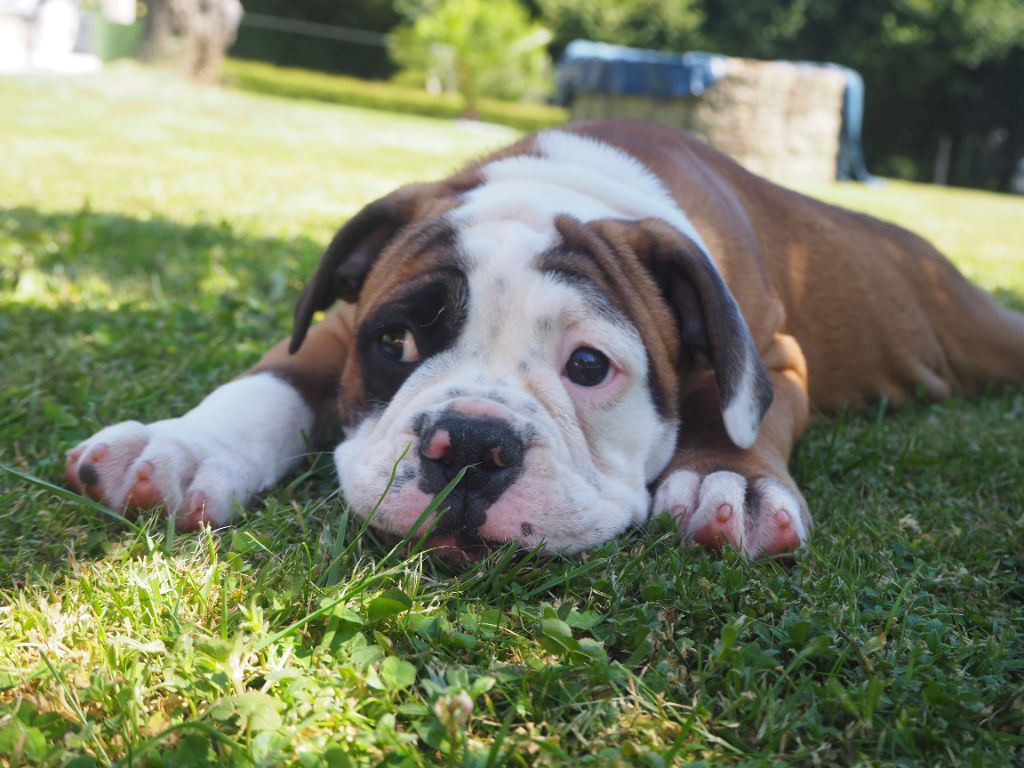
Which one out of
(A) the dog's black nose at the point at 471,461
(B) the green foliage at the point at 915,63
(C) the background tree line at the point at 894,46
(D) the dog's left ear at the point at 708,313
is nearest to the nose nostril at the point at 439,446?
(A) the dog's black nose at the point at 471,461

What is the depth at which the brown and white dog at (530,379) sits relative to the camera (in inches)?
90.7

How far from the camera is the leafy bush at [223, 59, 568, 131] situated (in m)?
26.1

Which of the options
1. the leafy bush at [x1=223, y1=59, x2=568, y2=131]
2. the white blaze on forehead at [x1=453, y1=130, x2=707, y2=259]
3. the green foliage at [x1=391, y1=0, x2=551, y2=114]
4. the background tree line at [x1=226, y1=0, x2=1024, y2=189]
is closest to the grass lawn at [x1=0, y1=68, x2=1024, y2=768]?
the white blaze on forehead at [x1=453, y1=130, x2=707, y2=259]

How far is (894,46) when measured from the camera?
30.0 meters

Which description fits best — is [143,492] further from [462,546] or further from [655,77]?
[655,77]

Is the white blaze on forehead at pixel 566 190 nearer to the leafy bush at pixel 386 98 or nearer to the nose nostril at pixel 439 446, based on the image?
the nose nostril at pixel 439 446

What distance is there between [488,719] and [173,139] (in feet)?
42.4

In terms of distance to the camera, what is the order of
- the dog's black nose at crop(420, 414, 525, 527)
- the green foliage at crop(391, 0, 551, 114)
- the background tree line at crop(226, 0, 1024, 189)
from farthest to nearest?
the background tree line at crop(226, 0, 1024, 189)
the green foliage at crop(391, 0, 551, 114)
the dog's black nose at crop(420, 414, 525, 527)

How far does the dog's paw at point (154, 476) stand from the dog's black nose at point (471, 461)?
59 centimetres

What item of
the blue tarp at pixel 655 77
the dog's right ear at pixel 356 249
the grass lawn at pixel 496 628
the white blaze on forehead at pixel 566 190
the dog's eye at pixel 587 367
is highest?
the blue tarp at pixel 655 77

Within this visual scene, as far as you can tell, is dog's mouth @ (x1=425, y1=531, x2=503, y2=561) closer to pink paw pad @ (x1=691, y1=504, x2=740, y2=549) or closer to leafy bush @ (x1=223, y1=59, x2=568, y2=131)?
pink paw pad @ (x1=691, y1=504, x2=740, y2=549)

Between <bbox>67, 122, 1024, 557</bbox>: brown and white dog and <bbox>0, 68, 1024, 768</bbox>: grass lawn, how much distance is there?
0.35 ft

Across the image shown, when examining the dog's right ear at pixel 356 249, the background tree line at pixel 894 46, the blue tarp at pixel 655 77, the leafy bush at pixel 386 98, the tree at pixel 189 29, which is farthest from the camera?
the background tree line at pixel 894 46

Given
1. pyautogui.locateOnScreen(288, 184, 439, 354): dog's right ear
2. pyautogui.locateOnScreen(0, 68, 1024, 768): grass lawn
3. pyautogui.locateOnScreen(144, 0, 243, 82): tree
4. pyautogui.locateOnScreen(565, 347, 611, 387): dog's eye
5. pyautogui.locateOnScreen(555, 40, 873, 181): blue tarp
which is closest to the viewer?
pyautogui.locateOnScreen(0, 68, 1024, 768): grass lawn
